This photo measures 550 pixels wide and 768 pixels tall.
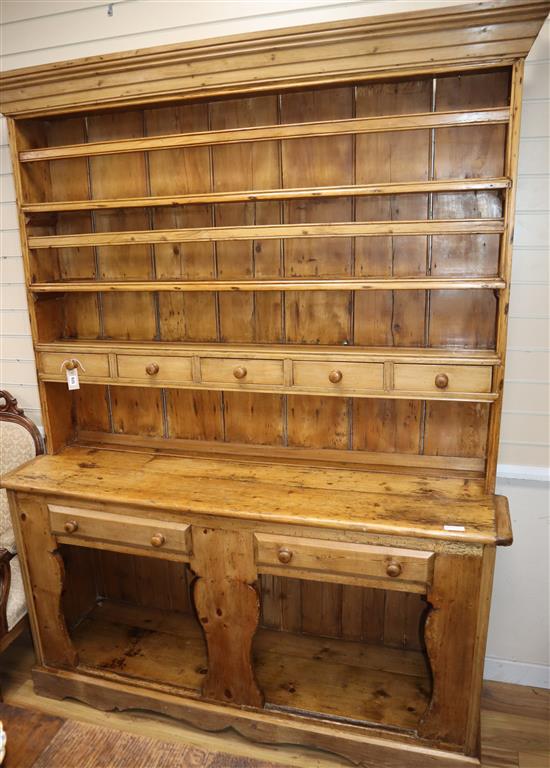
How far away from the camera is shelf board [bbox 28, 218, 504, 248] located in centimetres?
179

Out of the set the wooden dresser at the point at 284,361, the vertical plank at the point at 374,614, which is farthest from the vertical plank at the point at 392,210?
the vertical plank at the point at 374,614

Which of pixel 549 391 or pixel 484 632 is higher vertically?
pixel 549 391

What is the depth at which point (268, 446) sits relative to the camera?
7.66 feet

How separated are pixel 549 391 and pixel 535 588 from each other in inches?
31.1

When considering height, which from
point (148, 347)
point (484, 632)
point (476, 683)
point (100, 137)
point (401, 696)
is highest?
point (100, 137)

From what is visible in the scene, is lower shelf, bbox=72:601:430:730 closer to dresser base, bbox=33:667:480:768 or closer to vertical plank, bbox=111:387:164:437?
dresser base, bbox=33:667:480:768

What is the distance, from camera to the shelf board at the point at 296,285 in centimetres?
183

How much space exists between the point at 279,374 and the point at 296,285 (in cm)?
32

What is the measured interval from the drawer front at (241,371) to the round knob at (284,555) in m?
0.57

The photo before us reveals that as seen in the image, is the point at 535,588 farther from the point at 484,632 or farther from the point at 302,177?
the point at 302,177

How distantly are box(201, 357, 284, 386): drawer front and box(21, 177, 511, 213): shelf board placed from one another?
55 cm

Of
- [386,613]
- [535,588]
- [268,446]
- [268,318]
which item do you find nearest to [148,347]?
[268,318]

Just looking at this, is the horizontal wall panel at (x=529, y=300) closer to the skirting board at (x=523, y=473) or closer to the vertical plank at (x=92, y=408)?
the skirting board at (x=523, y=473)

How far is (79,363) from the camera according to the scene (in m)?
2.27
